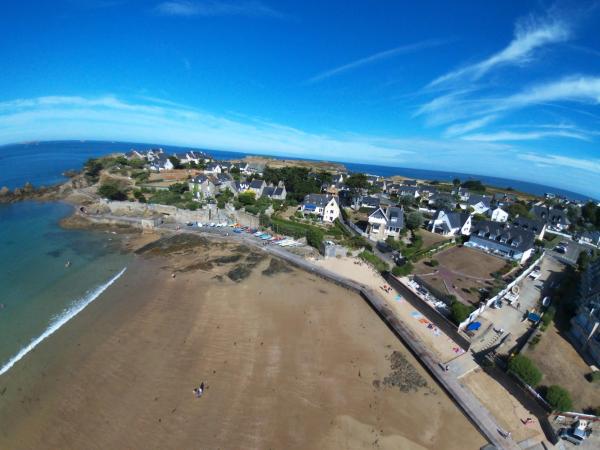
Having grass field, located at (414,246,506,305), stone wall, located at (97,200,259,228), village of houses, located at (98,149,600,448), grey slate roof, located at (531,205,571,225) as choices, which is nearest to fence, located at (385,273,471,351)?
village of houses, located at (98,149,600,448)

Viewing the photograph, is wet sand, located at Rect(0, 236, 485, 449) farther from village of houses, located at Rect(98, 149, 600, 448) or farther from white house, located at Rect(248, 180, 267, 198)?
white house, located at Rect(248, 180, 267, 198)

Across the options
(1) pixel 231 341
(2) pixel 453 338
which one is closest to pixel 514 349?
(2) pixel 453 338

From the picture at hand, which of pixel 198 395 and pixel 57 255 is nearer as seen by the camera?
pixel 198 395

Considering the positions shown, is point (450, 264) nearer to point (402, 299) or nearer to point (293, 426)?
point (402, 299)

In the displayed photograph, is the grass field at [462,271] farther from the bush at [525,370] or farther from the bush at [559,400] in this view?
the bush at [559,400]

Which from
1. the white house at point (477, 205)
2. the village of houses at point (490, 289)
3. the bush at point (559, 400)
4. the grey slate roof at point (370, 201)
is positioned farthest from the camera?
the white house at point (477, 205)

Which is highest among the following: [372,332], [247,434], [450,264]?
[450,264]

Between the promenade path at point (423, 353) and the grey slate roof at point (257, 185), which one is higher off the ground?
the grey slate roof at point (257, 185)

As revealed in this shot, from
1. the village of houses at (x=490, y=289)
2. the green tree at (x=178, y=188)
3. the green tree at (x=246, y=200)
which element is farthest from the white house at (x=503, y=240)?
the green tree at (x=178, y=188)
